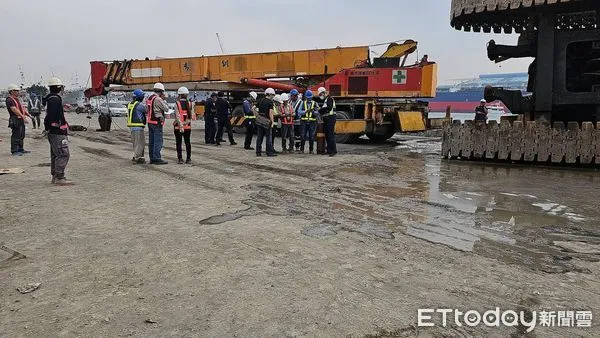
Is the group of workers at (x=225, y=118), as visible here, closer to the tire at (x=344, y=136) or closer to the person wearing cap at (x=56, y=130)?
the tire at (x=344, y=136)

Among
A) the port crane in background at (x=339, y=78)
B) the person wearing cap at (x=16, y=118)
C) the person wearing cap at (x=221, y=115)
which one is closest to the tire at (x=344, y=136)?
the port crane in background at (x=339, y=78)

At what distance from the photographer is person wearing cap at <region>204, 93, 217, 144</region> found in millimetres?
14805

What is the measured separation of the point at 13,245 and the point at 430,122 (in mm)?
13121

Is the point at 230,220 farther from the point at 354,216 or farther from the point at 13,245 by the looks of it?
the point at 13,245

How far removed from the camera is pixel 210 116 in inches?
588

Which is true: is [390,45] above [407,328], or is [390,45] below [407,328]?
above

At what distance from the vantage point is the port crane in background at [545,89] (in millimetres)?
8852

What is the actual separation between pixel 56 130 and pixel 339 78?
31.7ft

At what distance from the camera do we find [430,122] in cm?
1507

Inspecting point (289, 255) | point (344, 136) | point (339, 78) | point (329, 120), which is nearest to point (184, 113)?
point (329, 120)

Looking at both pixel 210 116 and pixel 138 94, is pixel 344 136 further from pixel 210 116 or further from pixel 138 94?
pixel 138 94

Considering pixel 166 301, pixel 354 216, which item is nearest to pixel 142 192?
pixel 354 216

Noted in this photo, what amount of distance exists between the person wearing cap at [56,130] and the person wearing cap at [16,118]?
Answer: 429 cm

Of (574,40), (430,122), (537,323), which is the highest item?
(574,40)
